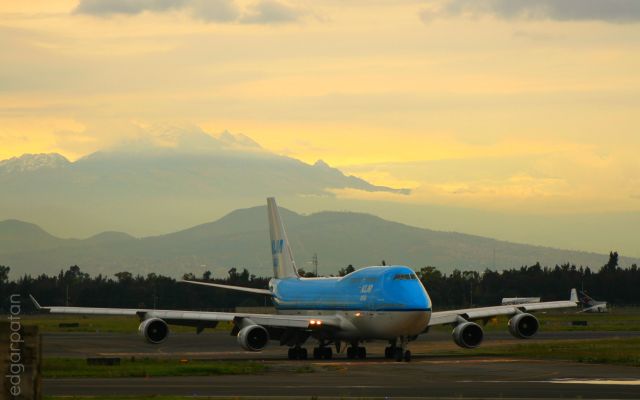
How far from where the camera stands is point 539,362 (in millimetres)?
51594

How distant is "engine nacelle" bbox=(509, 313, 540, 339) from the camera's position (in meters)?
62.0

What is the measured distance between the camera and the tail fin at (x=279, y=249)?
7231 cm

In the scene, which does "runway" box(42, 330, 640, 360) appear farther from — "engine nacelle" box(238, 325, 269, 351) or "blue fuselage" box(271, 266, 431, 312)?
"blue fuselage" box(271, 266, 431, 312)

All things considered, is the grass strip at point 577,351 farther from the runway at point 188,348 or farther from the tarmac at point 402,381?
the runway at point 188,348

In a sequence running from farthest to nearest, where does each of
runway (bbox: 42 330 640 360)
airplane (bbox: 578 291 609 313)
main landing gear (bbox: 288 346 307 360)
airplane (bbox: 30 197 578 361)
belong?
airplane (bbox: 578 291 609 313), runway (bbox: 42 330 640 360), main landing gear (bbox: 288 346 307 360), airplane (bbox: 30 197 578 361)

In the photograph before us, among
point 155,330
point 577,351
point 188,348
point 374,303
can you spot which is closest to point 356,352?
point 374,303

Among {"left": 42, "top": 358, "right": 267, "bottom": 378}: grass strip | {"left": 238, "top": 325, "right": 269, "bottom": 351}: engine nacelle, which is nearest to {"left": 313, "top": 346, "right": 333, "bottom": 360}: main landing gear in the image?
{"left": 238, "top": 325, "right": 269, "bottom": 351}: engine nacelle

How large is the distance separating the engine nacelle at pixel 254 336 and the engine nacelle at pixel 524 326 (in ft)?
41.9

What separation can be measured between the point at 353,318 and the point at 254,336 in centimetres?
472

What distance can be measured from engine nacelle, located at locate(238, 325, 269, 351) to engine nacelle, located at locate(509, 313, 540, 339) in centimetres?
1276

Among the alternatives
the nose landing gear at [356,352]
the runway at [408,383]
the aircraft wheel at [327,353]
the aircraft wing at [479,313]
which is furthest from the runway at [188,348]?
the runway at [408,383]

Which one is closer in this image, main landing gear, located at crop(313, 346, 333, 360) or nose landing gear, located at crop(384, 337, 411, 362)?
nose landing gear, located at crop(384, 337, 411, 362)

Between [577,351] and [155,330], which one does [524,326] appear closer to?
[577,351]

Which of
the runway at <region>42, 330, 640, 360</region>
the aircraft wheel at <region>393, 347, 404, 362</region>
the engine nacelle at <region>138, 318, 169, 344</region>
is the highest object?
the engine nacelle at <region>138, 318, 169, 344</region>
